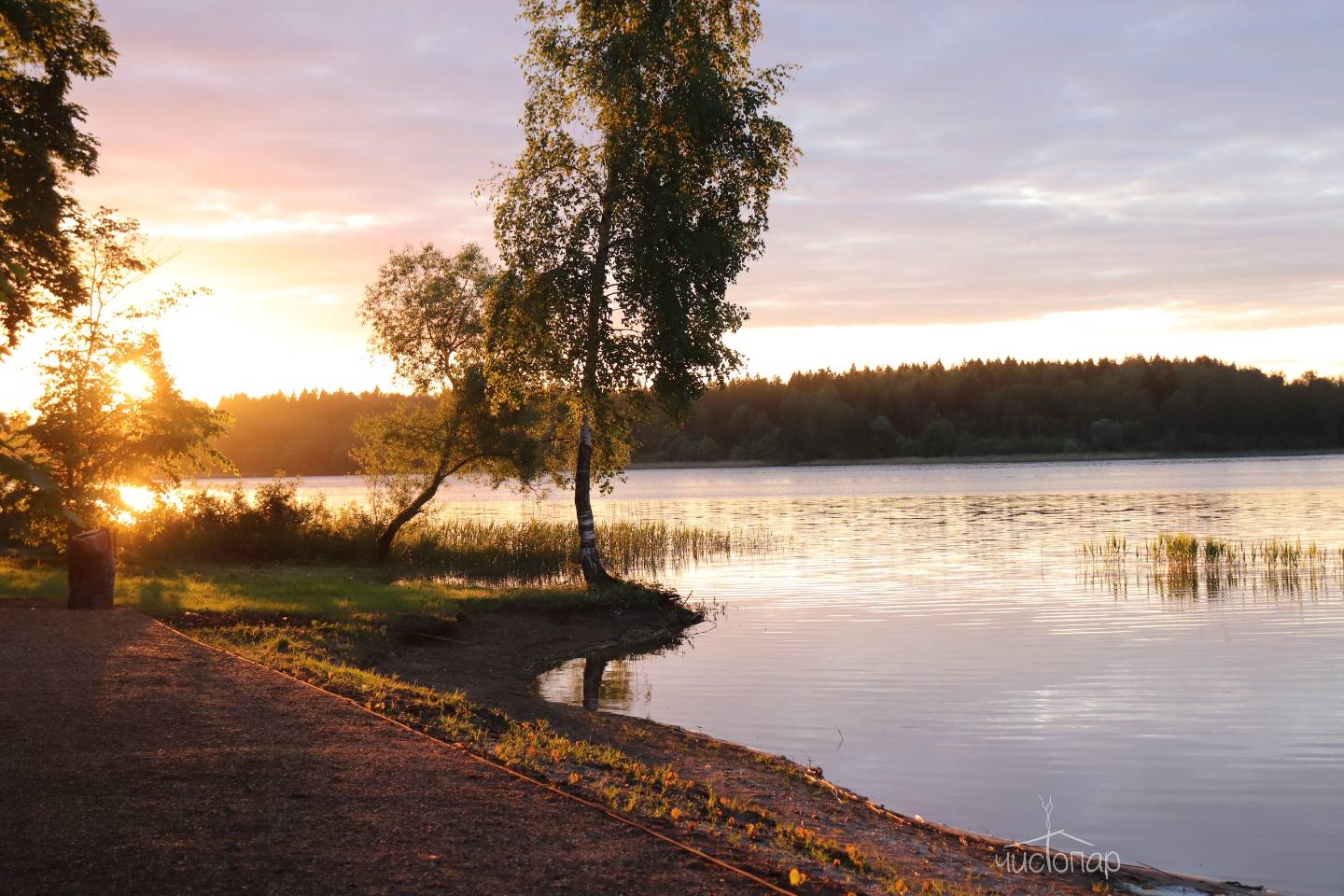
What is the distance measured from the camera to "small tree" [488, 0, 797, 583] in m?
27.9

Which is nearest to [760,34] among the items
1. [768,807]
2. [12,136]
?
[12,136]

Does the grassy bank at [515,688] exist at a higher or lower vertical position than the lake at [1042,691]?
higher

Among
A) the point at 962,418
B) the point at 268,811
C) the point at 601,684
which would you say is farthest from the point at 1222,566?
the point at 962,418

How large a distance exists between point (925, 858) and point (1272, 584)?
26.9 meters

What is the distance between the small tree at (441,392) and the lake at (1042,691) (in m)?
8.12

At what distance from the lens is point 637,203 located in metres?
28.4

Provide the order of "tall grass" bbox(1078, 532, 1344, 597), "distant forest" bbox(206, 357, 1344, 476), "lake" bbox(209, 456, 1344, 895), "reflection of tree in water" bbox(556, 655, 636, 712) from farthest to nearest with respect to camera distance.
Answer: "distant forest" bbox(206, 357, 1344, 476)
"tall grass" bbox(1078, 532, 1344, 597)
"reflection of tree in water" bbox(556, 655, 636, 712)
"lake" bbox(209, 456, 1344, 895)

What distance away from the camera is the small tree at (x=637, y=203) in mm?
27906

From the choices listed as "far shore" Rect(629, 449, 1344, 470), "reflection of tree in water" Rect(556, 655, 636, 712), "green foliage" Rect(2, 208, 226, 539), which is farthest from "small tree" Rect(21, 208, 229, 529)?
"far shore" Rect(629, 449, 1344, 470)

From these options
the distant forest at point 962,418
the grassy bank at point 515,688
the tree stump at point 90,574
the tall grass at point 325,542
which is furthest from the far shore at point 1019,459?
the tree stump at point 90,574

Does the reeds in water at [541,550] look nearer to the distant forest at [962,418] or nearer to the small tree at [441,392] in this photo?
the small tree at [441,392]

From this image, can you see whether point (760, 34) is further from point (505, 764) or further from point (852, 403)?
point (852, 403)

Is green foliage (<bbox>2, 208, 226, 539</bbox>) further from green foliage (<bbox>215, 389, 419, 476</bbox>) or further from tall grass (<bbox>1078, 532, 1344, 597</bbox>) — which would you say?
green foliage (<bbox>215, 389, 419, 476</bbox>)

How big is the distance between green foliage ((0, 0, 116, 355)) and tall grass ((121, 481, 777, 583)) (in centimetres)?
970
